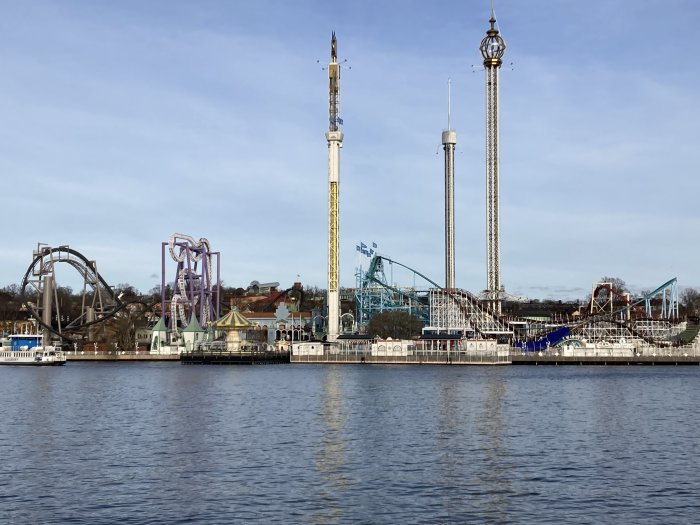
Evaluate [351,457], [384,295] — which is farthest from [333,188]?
[351,457]

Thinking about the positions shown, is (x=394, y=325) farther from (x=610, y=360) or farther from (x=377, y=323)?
(x=610, y=360)

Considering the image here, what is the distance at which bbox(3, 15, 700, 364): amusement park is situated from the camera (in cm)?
12794

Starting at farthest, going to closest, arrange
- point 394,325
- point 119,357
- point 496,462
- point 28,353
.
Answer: point 394,325
point 119,357
point 28,353
point 496,462

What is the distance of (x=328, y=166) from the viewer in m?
144

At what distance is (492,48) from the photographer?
162125mm

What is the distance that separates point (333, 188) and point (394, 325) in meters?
24.7

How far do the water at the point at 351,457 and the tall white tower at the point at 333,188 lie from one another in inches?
2771

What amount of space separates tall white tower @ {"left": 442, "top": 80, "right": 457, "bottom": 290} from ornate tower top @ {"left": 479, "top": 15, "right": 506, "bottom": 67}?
16622mm

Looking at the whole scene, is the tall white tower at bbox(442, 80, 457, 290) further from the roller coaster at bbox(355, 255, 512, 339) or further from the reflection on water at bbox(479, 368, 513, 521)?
the reflection on water at bbox(479, 368, 513, 521)

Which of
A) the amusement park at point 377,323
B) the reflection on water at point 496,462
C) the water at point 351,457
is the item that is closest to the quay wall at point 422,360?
the amusement park at point 377,323

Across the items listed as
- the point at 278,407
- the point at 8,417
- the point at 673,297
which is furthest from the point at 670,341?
the point at 8,417

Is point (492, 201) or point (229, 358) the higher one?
point (492, 201)

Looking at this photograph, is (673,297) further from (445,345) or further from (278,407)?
(278,407)

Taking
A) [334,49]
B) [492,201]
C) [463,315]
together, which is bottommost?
[463,315]
